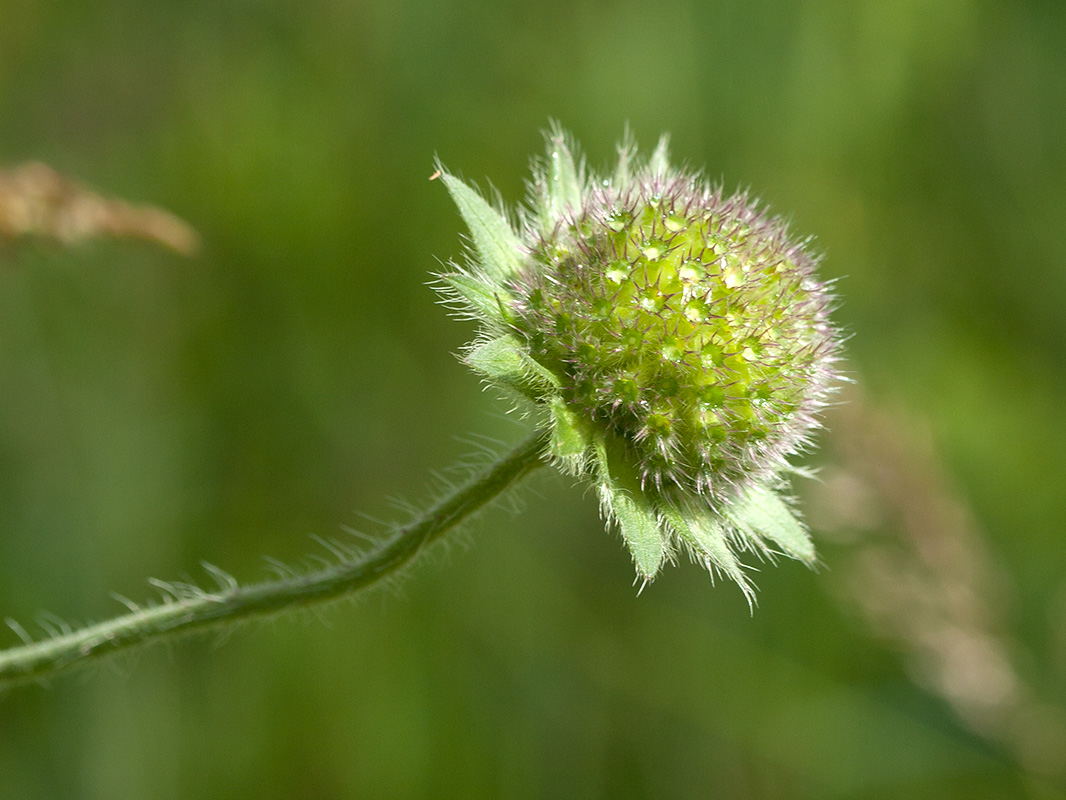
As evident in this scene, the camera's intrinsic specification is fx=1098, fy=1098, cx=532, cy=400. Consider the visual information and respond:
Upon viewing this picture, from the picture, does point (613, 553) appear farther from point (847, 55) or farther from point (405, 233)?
point (847, 55)

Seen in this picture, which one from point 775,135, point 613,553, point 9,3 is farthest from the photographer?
point 775,135

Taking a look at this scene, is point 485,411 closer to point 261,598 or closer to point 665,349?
point 665,349

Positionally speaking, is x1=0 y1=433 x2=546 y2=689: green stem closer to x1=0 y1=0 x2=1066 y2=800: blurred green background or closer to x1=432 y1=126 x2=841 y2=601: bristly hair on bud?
x1=432 y1=126 x2=841 y2=601: bristly hair on bud

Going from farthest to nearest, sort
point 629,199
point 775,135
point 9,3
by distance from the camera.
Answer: point 775,135, point 9,3, point 629,199

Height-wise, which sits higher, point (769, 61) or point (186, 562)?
point (769, 61)

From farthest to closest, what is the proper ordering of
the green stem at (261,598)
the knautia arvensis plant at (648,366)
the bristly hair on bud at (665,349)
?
the bristly hair on bud at (665,349)
the knautia arvensis plant at (648,366)
the green stem at (261,598)

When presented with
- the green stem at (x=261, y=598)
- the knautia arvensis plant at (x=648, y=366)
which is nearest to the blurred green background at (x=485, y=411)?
the knautia arvensis plant at (x=648, y=366)

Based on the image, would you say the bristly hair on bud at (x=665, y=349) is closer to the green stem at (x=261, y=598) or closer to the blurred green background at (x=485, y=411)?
the green stem at (x=261, y=598)

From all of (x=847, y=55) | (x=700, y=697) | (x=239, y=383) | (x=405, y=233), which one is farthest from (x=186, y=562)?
(x=847, y=55)
